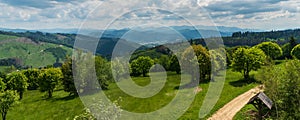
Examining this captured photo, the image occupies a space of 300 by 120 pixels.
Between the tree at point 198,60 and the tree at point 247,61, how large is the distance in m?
8.47

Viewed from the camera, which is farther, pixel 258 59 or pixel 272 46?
pixel 272 46

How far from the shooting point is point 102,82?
232 ft

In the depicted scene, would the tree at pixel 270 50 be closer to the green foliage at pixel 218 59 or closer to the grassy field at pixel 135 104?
the green foliage at pixel 218 59

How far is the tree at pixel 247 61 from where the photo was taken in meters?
74.3

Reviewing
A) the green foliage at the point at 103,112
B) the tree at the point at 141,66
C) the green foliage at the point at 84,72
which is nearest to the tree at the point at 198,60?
the green foliage at the point at 84,72

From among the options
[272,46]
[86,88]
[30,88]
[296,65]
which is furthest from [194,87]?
[30,88]

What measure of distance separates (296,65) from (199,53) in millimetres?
42344

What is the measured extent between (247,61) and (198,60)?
1429 centimetres

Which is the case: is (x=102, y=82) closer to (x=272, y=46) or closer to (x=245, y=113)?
(x=245, y=113)

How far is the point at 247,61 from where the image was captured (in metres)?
74.4

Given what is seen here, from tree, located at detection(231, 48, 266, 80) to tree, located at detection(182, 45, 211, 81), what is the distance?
27.8 ft

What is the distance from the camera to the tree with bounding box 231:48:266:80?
244 ft

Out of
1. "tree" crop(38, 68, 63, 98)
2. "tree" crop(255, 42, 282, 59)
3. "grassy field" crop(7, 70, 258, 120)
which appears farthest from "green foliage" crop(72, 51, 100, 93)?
"tree" crop(255, 42, 282, 59)

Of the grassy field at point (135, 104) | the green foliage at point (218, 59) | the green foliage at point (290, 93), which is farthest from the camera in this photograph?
the green foliage at point (218, 59)
